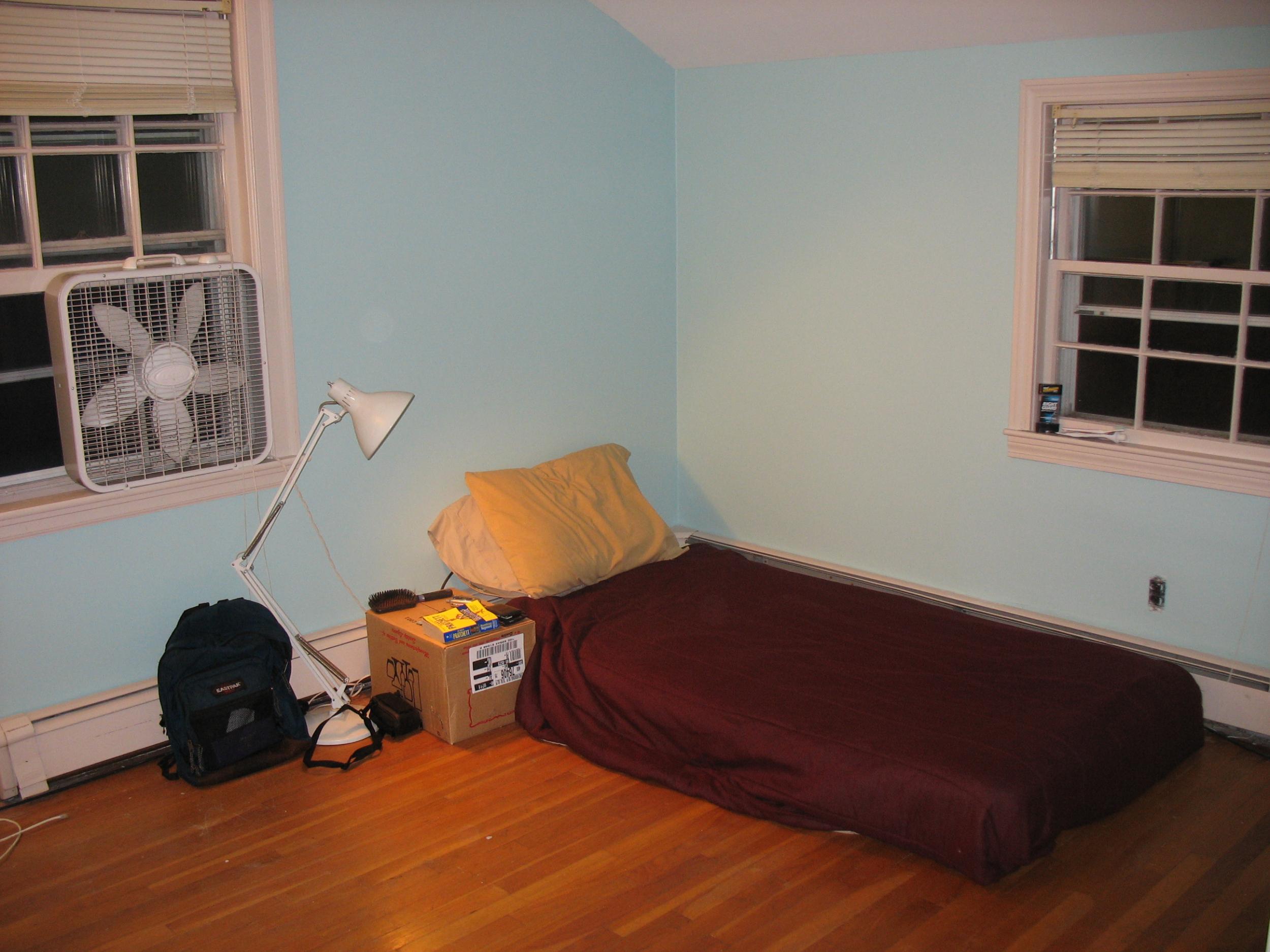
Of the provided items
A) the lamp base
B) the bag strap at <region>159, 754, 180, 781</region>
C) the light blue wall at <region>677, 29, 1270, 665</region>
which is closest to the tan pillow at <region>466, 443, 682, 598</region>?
the light blue wall at <region>677, 29, 1270, 665</region>

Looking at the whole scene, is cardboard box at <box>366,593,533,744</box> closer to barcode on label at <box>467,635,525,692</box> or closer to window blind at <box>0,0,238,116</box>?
barcode on label at <box>467,635,525,692</box>

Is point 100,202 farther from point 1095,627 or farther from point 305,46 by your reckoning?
point 1095,627

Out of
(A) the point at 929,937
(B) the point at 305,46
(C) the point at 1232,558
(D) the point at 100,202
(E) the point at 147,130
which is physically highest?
(B) the point at 305,46

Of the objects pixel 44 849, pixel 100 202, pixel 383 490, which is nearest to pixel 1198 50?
pixel 383 490

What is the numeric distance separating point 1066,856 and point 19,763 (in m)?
2.95

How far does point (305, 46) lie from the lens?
3.61 m

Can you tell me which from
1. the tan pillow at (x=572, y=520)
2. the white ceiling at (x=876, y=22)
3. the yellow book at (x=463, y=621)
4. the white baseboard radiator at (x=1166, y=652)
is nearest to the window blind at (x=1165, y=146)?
the white ceiling at (x=876, y=22)

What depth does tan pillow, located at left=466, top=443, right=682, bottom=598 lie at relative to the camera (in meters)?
4.01

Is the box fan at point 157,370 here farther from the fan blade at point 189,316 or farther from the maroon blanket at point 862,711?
the maroon blanket at point 862,711

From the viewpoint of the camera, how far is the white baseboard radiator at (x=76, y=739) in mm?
Result: 3266

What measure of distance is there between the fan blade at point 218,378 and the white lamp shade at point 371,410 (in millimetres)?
349

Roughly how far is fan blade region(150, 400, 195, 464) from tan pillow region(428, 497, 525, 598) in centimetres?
102

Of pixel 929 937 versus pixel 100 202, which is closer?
pixel 929 937

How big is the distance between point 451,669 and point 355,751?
1.37 ft
